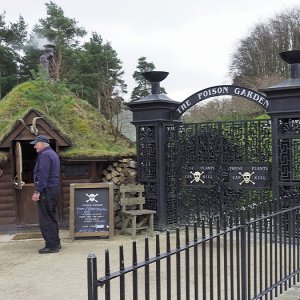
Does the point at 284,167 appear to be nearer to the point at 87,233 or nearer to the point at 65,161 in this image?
the point at 87,233

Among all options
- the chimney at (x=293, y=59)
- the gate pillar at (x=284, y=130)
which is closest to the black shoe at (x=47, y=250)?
the gate pillar at (x=284, y=130)

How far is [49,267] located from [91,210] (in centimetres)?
221

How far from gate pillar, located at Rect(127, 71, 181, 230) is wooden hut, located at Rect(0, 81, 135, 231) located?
63 cm

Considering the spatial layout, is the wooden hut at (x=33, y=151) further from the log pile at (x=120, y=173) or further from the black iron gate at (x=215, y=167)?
the black iron gate at (x=215, y=167)

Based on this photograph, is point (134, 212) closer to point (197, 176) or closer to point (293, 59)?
point (197, 176)

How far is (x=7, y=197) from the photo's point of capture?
977 cm

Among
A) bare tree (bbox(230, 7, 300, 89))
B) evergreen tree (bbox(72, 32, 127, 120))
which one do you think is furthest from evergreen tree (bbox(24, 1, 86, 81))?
bare tree (bbox(230, 7, 300, 89))

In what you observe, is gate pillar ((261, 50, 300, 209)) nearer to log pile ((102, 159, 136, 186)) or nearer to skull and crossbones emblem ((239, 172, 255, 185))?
skull and crossbones emblem ((239, 172, 255, 185))

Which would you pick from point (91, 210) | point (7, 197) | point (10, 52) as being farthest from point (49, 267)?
point (10, 52)

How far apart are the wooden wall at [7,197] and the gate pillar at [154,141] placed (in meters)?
2.65

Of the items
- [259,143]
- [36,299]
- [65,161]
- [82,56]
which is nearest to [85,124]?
[65,161]

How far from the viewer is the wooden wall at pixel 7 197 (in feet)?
31.9

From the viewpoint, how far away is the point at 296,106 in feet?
26.6

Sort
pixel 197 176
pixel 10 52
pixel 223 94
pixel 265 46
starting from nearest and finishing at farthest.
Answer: pixel 223 94 < pixel 197 176 < pixel 10 52 < pixel 265 46
